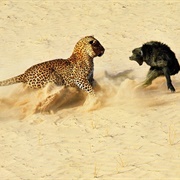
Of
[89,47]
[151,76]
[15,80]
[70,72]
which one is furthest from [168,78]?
[15,80]

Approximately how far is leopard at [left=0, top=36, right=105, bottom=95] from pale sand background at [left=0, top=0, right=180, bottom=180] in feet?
0.59

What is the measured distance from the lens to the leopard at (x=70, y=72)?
12.8 metres

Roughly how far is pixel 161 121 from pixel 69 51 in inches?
200

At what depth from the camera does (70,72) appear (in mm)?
12875

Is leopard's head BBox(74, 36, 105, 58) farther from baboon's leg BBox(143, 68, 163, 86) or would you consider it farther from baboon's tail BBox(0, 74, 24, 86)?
baboon's tail BBox(0, 74, 24, 86)

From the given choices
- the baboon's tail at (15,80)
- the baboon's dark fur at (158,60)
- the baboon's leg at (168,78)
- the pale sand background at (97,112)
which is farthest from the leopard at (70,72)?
the baboon's leg at (168,78)

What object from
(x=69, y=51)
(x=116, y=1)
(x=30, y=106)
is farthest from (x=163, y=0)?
(x=30, y=106)

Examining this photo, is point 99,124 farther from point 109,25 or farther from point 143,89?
point 109,25

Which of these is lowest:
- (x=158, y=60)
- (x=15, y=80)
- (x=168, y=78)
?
(x=168, y=78)

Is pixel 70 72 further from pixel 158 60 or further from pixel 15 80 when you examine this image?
pixel 158 60

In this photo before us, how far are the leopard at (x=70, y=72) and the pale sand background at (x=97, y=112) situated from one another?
180mm

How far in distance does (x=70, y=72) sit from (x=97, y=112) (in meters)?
0.94

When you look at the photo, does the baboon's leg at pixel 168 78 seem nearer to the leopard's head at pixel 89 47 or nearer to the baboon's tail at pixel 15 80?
the leopard's head at pixel 89 47

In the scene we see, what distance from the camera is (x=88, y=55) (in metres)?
13.0
